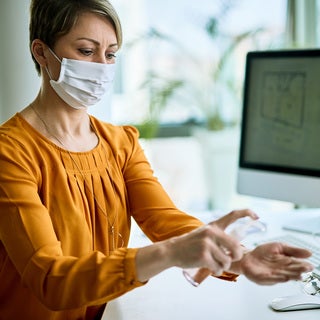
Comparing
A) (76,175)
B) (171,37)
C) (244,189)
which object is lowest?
(244,189)

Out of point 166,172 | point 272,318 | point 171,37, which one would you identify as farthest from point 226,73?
point 272,318

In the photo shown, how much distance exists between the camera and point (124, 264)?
3.51 ft

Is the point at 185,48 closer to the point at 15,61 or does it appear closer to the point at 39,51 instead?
the point at 15,61

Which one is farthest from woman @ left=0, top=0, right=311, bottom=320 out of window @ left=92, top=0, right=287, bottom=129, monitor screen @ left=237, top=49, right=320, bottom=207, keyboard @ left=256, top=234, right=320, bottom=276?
window @ left=92, top=0, right=287, bottom=129

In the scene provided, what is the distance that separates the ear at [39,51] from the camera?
55.1 inches

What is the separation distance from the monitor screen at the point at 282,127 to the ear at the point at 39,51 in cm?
78

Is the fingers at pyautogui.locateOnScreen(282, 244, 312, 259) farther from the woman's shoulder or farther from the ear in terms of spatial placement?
the ear

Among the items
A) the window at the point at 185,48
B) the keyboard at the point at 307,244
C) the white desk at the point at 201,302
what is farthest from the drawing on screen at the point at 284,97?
the window at the point at 185,48

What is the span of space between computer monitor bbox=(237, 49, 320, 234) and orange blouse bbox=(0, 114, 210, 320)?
0.50 m

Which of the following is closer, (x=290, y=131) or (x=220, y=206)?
(x=290, y=131)

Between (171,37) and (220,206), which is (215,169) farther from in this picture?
(171,37)

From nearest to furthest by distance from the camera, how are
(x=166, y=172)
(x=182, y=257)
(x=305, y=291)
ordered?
(x=182, y=257), (x=305, y=291), (x=166, y=172)

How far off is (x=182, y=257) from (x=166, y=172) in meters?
2.76

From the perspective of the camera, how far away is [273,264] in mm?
1163
